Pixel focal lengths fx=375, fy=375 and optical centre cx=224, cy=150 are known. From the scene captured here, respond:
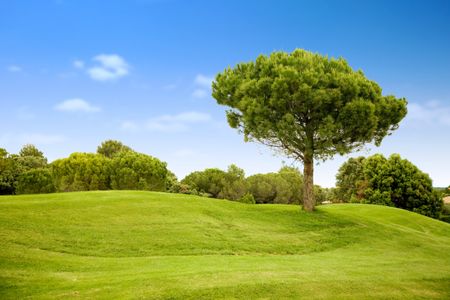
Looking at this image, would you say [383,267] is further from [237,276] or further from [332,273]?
[237,276]

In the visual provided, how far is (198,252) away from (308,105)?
658 inches

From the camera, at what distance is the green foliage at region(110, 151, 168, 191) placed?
69438mm

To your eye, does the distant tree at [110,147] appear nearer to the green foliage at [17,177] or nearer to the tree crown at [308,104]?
the green foliage at [17,177]

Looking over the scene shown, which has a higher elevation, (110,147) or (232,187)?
(110,147)

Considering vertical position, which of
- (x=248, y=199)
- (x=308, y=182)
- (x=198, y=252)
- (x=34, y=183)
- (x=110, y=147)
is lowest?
(x=198, y=252)

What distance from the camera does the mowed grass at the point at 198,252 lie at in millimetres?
12578

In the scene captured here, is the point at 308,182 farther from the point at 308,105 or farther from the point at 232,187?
the point at 232,187

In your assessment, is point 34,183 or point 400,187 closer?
point 400,187

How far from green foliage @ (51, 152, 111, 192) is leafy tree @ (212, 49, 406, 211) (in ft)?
147

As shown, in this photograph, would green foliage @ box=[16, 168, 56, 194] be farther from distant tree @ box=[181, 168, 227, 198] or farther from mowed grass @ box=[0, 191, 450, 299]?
mowed grass @ box=[0, 191, 450, 299]

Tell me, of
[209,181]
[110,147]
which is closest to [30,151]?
[110,147]

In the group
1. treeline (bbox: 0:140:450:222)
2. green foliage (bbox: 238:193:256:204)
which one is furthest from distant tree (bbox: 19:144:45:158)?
green foliage (bbox: 238:193:256:204)

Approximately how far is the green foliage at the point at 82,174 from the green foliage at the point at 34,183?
2.14 meters

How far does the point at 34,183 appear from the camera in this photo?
73250 millimetres
